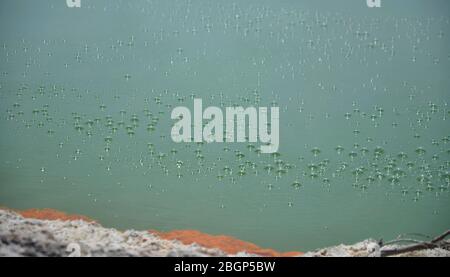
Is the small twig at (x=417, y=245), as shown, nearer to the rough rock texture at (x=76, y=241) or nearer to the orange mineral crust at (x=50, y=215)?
the rough rock texture at (x=76, y=241)

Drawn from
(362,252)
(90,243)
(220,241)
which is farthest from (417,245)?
(90,243)

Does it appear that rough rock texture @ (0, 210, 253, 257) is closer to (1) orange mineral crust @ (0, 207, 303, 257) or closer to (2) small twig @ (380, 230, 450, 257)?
(1) orange mineral crust @ (0, 207, 303, 257)

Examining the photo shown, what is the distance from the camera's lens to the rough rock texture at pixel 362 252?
3189mm

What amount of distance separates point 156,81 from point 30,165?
1020 millimetres

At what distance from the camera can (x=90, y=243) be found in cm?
302

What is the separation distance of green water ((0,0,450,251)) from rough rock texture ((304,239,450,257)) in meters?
0.06

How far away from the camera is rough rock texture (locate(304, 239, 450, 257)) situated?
3.19 meters

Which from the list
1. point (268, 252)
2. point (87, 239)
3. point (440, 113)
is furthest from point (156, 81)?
point (440, 113)

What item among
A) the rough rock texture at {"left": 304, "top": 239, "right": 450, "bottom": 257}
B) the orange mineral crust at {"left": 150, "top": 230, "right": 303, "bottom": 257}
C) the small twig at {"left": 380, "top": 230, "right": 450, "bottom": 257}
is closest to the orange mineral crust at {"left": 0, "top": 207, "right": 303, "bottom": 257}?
the orange mineral crust at {"left": 150, "top": 230, "right": 303, "bottom": 257}

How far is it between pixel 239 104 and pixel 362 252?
49.4 inches

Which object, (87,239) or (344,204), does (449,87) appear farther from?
(87,239)

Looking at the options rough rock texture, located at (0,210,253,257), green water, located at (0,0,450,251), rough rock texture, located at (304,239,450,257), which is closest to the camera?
rough rock texture, located at (0,210,253,257)

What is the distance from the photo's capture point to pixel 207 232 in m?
3.29

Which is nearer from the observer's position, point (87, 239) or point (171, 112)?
point (87, 239)
